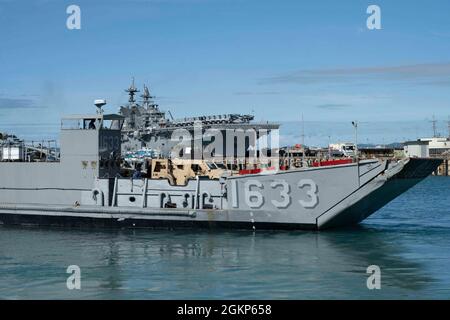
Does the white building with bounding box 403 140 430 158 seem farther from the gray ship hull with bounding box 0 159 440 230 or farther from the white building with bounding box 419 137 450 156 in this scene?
the white building with bounding box 419 137 450 156

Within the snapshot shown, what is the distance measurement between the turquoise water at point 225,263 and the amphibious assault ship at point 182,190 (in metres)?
0.78

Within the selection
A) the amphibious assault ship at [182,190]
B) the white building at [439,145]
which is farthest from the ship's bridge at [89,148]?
the white building at [439,145]

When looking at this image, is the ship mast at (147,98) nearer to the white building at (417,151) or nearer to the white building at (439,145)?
the white building at (417,151)

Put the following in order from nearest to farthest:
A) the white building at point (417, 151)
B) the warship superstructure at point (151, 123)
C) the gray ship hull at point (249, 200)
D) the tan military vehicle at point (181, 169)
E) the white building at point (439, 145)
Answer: the gray ship hull at point (249, 200) → the white building at point (417, 151) → the tan military vehicle at point (181, 169) → the warship superstructure at point (151, 123) → the white building at point (439, 145)

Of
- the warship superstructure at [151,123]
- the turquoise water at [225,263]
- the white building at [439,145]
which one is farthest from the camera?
the white building at [439,145]

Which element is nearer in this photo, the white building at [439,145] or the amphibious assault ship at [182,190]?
the amphibious assault ship at [182,190]

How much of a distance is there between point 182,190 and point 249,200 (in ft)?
10.2

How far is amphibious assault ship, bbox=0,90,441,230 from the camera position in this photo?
85.1 feet

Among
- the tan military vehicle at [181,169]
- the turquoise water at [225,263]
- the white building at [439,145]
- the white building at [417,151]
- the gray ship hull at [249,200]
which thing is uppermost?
the white building at [439,145]

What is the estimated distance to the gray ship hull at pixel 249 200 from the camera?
25.9 meters

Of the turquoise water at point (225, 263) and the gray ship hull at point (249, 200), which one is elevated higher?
the gray ship hull at point (249, 200)

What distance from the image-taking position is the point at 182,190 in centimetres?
2805
